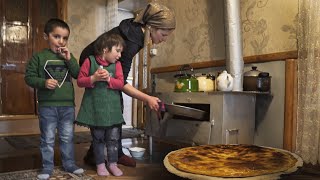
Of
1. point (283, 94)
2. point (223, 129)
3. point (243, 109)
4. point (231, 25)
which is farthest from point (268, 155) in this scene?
point (231, 25)

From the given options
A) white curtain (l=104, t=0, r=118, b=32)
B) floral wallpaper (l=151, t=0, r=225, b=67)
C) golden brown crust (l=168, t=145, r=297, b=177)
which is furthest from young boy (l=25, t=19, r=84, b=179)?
white curtain (l=104, t=0, r=118, b=32)

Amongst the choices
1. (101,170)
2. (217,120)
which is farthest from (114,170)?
(217,120)

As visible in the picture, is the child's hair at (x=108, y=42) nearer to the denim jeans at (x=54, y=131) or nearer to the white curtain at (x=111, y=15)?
the denim jeans at (x=54, y=131)

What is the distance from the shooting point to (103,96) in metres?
1.40

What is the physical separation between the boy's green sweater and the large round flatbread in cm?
68

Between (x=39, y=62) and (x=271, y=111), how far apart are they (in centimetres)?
140

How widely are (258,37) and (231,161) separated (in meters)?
1.11

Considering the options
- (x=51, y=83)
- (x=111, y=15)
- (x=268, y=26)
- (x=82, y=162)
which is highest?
(x=111, y=15)

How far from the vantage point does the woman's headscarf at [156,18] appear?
5.07 ft

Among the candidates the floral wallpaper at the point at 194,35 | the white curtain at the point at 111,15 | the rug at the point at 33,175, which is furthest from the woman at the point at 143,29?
the white curtain at the point at 111,15

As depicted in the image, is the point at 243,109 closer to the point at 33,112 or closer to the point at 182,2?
the point at 182,2

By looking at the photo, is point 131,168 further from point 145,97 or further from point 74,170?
point 145,97

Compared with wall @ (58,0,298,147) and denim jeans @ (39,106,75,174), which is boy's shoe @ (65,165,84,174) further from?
wall @ (58,0,298,147)

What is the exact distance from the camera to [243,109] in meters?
1.66
